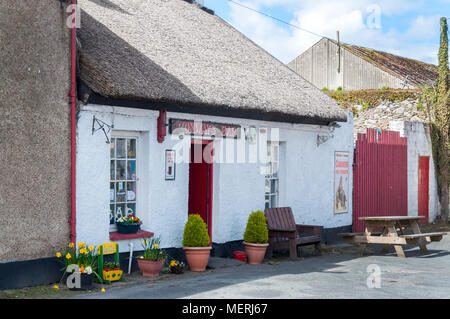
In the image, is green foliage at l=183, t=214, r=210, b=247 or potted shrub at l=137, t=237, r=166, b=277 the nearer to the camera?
potted shrub at l=137, t=237, r=166, b=277

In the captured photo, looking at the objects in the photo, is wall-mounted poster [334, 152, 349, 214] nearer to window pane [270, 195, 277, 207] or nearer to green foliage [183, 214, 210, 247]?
window pane [270, 195, 277, 207]

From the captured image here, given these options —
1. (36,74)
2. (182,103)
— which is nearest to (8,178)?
(36,74)

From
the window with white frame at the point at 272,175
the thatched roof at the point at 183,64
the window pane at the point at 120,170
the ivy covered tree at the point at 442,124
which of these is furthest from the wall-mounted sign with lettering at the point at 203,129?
the ivy covered tree at the point at 442,124

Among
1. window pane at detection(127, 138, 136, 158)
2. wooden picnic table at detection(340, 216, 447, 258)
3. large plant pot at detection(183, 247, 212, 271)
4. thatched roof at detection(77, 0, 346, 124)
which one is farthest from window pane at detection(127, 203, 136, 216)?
wooden picnic table at detection(340, 216, 447, 258)

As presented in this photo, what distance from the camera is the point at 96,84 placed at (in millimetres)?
8227

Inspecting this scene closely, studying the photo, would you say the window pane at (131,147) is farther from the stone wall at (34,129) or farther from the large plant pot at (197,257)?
the large plant pot at (197,257)

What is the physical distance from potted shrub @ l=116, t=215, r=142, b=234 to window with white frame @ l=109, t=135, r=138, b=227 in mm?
166

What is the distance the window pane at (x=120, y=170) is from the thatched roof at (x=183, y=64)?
1182 mm

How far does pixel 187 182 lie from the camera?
10.0 metres

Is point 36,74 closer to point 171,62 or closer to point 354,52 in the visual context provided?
point 171,62

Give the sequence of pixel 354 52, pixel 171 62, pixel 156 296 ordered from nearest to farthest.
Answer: pixel 156 296 < pixel 171 62 < pixel 354 52

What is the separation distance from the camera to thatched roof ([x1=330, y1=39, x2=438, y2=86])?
1060 inches

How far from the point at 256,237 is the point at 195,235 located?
52.3 inches

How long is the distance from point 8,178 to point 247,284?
347 cm
